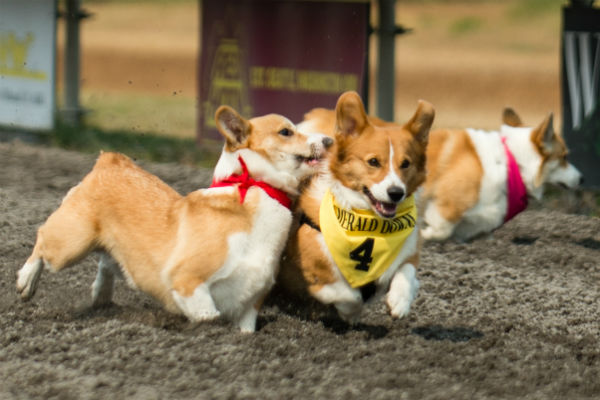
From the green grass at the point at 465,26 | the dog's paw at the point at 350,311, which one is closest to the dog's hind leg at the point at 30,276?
the dog's paw at the point at 350,311

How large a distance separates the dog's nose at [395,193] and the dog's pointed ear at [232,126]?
78 cm

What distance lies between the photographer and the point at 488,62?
1023 inches

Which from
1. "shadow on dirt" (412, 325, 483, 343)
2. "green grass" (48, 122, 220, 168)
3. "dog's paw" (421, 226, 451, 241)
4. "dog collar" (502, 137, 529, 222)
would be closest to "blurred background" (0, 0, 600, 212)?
"green grass" (48, 122, 220, 168)

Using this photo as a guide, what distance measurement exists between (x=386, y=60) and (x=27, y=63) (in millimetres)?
4558

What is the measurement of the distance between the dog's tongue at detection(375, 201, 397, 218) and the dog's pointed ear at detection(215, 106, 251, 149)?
2.43 feet

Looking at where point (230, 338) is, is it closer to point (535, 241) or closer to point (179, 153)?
point (535, 241)

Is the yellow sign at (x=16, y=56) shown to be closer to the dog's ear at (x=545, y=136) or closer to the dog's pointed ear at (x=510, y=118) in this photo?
the dog's pointed ear at (x=510, y=118)

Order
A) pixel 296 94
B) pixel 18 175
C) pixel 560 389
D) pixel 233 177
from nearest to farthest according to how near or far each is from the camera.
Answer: pixel 560 389 < pixel 233 177 < pixel 18 175 < pixel 296 94

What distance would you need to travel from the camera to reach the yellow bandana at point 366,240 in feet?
15.9

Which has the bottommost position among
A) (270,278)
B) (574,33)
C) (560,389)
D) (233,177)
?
(560,389)

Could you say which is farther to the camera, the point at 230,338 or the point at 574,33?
the point at 574,33

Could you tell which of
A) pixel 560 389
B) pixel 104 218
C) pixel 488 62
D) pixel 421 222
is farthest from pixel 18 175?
pixel 488 62

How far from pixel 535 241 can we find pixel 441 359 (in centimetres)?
316

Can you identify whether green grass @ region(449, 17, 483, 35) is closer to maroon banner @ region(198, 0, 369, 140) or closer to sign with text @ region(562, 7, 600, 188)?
maroon banner @ region(198, 0, 369, 140)
